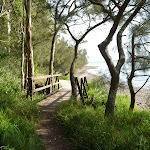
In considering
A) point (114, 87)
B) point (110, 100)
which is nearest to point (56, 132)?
point (110, 100)

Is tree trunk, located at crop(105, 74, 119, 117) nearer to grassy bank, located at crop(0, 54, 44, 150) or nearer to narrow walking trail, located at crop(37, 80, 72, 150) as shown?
narrow walking trail, located at crop(37, 80, 72, 150)

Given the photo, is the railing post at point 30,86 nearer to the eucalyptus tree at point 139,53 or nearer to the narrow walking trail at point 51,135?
the narrow walking trail at point 51,135

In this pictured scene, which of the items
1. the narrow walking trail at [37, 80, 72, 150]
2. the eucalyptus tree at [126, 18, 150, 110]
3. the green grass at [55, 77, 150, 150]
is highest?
the eucalyptus tree at [126, 18, 150, 110]

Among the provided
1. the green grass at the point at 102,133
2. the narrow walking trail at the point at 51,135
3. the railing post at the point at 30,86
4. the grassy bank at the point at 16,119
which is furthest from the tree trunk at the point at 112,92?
the railing post at the point at 30,86

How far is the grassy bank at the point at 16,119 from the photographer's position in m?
2.66

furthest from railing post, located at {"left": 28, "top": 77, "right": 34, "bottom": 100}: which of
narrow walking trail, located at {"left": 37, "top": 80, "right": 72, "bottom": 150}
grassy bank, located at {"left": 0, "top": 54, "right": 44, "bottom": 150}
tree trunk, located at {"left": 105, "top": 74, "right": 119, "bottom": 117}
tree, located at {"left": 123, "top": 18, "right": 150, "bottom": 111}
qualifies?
tree, located at {"left": 123, "top": 18, "right": 150, "bottom": 111}

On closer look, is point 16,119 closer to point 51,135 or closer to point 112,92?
point 51,135

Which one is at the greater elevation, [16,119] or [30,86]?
[30,86]

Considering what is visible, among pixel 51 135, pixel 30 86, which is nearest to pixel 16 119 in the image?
pixel 51 135

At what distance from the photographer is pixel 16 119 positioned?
352 cm

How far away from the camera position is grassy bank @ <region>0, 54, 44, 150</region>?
2664 mm

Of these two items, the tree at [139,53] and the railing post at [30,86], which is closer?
the tree at [139,53]

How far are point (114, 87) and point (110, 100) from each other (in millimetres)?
389

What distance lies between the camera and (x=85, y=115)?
13.5 ft
